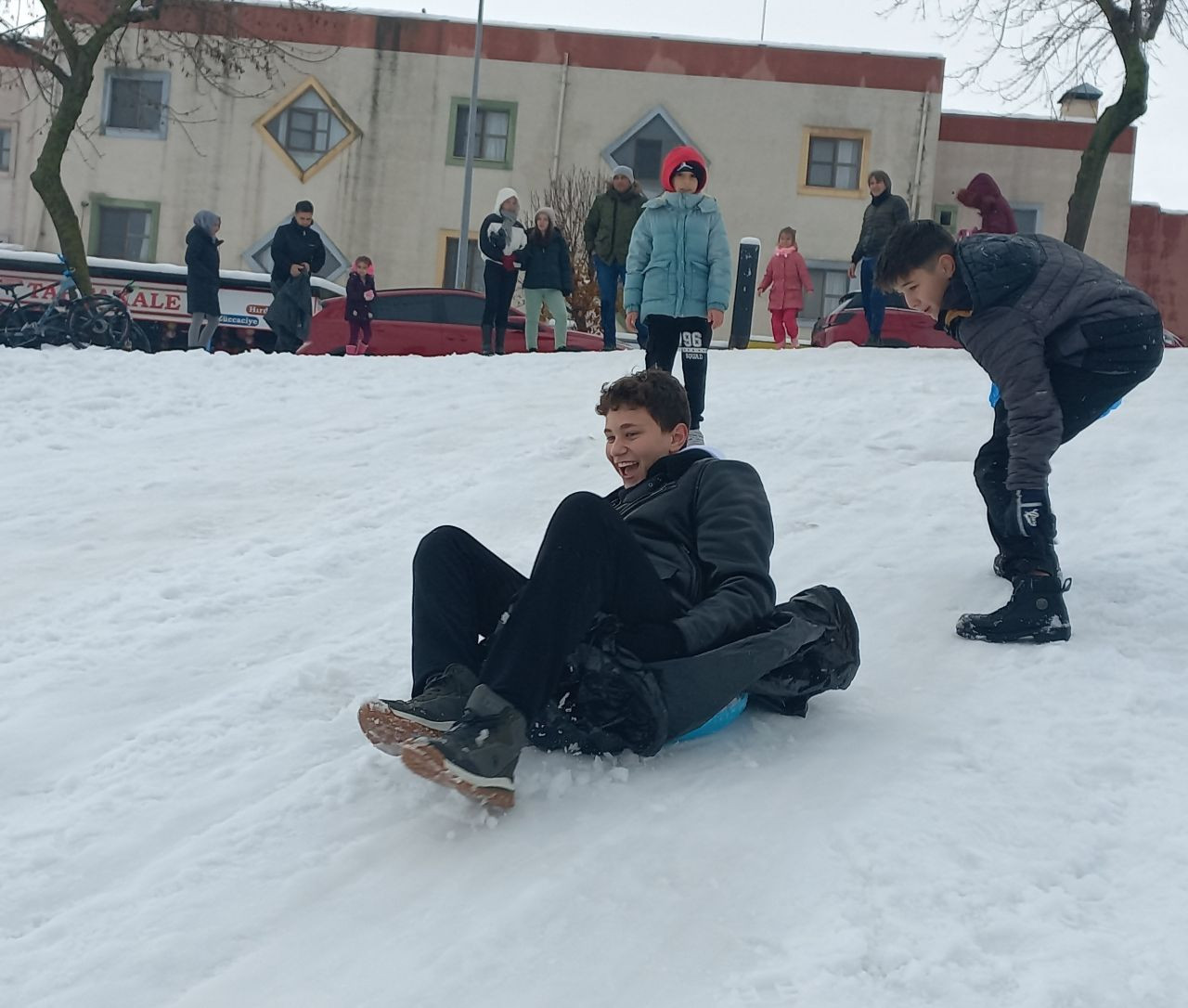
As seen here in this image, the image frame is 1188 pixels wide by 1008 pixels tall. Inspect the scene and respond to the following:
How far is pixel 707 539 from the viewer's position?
346cm

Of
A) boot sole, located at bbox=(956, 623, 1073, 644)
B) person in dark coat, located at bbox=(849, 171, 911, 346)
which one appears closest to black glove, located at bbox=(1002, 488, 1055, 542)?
boot sole, located at bbox=(956, 623, 1073, 644)

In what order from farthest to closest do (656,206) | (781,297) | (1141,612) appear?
(781,297) < (656,206) < (1141,612)

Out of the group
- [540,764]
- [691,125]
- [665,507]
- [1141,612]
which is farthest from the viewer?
[691,125]

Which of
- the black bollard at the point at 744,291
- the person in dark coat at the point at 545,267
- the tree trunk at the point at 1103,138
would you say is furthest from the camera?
the tree trunk at the point at 1103,138

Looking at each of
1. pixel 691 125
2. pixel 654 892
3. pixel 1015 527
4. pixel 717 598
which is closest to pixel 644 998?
pixel 654 892

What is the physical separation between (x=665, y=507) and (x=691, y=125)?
1047 inches

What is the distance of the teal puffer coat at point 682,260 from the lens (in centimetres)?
744

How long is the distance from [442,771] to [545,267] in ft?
32.4

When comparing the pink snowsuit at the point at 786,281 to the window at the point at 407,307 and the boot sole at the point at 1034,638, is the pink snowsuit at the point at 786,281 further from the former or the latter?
the boot sole at the point at 1034,638

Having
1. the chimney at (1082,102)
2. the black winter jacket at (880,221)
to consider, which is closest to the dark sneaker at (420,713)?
the black winter jacket at (880,221)

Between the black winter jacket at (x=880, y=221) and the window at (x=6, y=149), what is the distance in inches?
918

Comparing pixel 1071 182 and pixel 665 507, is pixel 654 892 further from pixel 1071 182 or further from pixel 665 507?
pixel 1071 182

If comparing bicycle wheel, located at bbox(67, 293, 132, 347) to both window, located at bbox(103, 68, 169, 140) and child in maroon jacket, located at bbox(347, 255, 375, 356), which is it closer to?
child in maroon jacket, located at bbox(347, 255, 375, 356)

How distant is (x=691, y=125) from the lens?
28.9 metres
